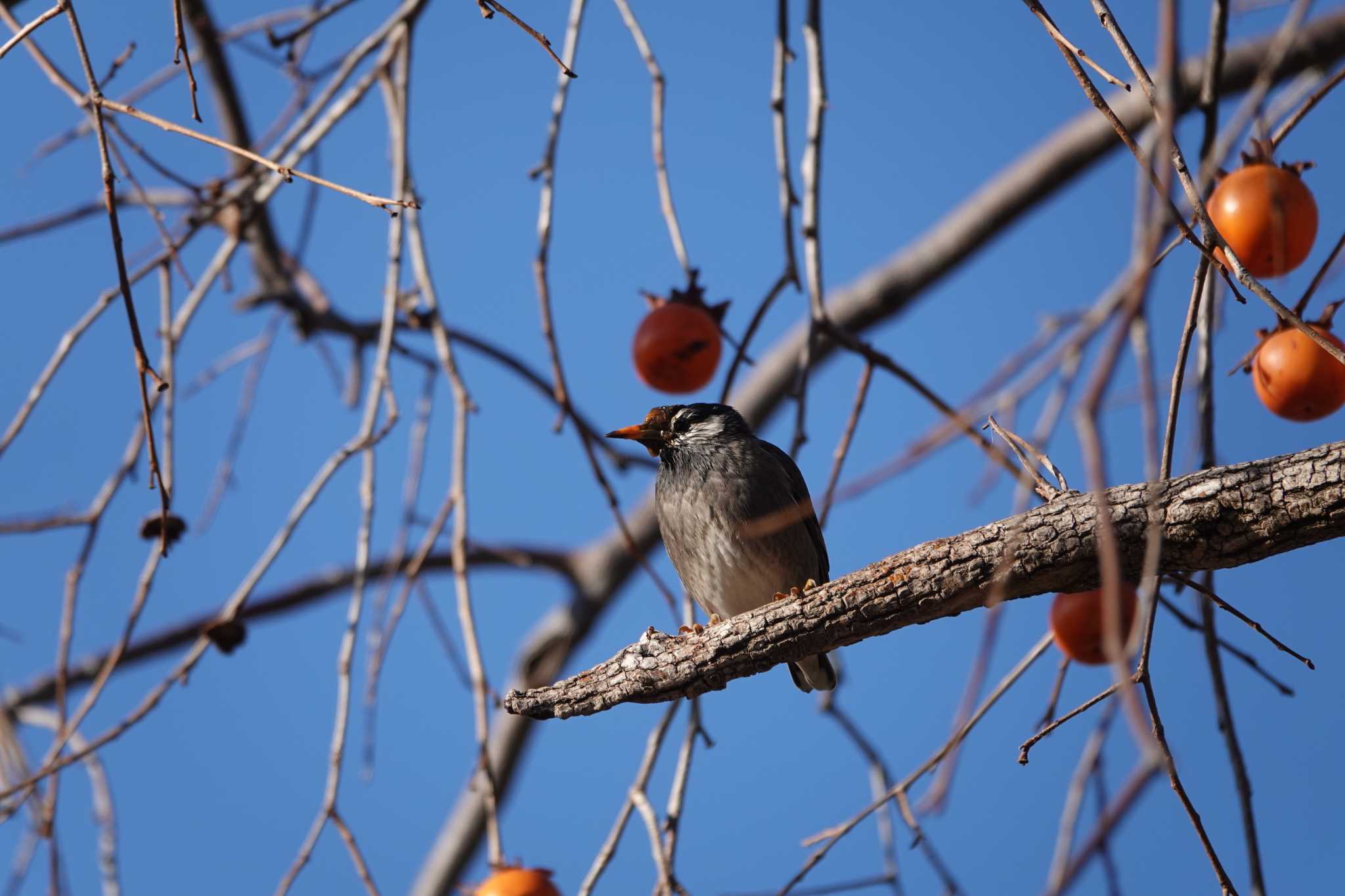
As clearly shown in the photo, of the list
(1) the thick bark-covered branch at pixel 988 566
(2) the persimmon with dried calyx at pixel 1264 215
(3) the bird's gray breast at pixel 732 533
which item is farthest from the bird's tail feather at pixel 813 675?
(2) the persimmon with dried calyx at pixel 1264 215

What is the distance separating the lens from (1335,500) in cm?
246

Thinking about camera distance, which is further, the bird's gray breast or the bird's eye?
the bird's eye

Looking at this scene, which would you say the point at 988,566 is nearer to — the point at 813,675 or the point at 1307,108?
the point at 1307,108

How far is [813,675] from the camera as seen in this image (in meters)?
5.01

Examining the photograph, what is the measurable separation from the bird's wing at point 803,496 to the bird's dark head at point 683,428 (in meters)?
0.14

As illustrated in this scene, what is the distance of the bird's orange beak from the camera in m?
5.23

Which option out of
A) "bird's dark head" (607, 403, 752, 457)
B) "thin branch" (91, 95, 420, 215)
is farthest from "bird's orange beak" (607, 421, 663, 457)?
"thin branch" (91, 95, 420, 215)

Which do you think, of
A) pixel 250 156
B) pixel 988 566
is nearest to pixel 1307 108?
pixel 988 566

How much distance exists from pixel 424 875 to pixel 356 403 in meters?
3.71

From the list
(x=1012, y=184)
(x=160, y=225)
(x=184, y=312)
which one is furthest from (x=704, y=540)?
(x=1012, y=184)

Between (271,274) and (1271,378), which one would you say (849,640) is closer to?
(1271,378)

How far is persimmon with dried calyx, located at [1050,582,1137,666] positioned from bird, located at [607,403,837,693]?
1399 mm

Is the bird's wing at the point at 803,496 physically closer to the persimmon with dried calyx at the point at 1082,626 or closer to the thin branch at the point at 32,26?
the persimmon with dried calyx at the point at 1082,626

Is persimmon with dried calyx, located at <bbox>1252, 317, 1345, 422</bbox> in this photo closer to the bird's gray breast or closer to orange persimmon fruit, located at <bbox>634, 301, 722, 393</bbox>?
orange persimmon fruit, located at <bbox>634, 301, 722, 393</bbox>
